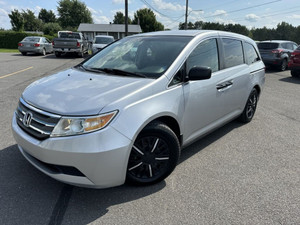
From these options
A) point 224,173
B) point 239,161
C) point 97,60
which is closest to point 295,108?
point 239,161

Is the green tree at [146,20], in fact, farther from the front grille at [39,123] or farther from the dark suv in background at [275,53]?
the front grille at [39,123]

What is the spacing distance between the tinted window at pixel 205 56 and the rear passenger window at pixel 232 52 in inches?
12.1

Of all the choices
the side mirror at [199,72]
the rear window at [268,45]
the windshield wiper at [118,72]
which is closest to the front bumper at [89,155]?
the windshield wiper at [118,72]

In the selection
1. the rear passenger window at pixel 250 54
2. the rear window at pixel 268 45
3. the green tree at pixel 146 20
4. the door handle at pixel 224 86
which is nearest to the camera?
the door handle at pixel 224 86

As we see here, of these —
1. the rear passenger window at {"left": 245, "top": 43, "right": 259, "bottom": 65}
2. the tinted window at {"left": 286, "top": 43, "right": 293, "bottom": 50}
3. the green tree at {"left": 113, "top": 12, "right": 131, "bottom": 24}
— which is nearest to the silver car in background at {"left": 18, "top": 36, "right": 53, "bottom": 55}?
the tinted window at {"left": 286, "top": 43, "right": 293, "bottom": 50}

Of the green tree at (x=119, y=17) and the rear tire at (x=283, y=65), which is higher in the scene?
the green tree at (x=119, y=17)

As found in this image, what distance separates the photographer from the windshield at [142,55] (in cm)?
309

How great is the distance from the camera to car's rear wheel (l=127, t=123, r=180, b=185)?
2604 mm

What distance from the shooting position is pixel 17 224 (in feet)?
7.20

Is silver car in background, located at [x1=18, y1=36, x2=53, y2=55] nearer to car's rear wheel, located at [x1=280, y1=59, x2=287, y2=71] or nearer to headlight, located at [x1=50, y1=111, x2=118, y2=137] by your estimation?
car's rear wheel, located at [x1=280, y1=59, x2=287, y2=71]

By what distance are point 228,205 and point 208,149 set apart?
133 centimetres

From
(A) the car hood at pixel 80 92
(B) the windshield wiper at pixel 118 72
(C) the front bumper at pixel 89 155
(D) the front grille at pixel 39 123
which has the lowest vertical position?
(C) the front bumper at pixel 89 155

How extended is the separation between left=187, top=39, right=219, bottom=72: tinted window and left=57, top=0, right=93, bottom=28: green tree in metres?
88.4

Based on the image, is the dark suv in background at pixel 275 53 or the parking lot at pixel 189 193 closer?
the parking lot at pixel 189 193
